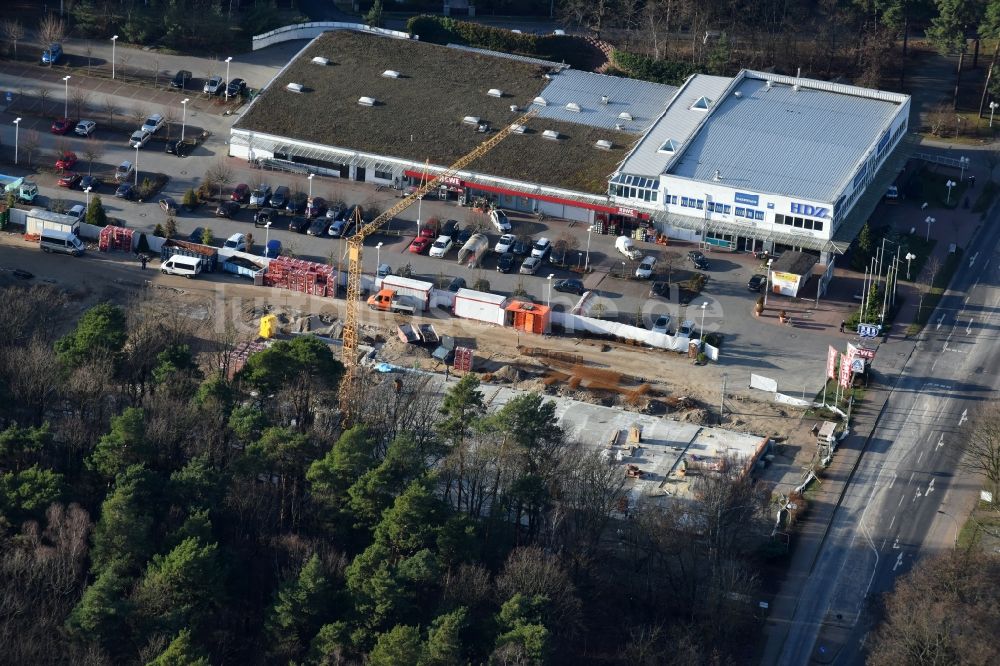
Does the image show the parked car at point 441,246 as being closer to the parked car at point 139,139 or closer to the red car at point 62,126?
the parked car at point 139,139

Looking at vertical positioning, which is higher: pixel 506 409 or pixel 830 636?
pixel 506 409

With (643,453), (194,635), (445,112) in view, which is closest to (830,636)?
(643,453)

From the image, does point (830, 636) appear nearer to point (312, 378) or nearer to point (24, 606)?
point (312, 378)

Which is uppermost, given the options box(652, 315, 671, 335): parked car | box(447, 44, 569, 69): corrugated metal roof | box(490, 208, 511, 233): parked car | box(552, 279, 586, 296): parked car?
box(447, 44, 569, 69): corrugated metal roof

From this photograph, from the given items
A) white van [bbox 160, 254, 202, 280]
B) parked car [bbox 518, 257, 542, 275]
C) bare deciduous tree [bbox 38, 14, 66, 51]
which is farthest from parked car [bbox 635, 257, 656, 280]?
bare deciduous tree [bbox 38, 14, 66, 51]

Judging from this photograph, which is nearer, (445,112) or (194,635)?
(194,635)

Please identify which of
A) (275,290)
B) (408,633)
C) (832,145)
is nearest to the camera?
(408,633)

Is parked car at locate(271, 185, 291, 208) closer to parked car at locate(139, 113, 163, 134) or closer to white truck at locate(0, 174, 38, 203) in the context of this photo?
parked car at locate(139, 113, 163, 134)
